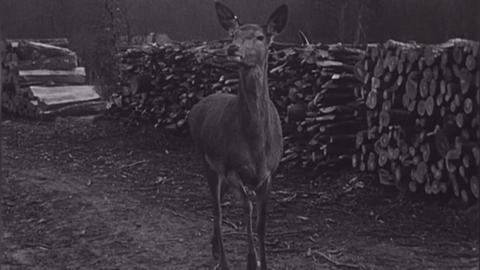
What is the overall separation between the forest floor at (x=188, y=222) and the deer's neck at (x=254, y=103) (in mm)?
1066

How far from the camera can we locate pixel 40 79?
16.0 m

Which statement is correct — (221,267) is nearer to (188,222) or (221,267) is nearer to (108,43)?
(188,222)

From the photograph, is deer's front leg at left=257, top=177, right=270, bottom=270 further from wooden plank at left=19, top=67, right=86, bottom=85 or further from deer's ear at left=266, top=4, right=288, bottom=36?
wooden plank at left=19, top=67, right=86, bottom=85

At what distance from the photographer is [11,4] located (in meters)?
13.2

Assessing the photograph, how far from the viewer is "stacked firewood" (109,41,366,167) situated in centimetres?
847

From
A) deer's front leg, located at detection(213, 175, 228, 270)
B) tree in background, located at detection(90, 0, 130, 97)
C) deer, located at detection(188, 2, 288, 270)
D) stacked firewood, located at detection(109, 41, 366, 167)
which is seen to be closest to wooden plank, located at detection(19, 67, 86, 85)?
tree in background, located at detection(90, 0, 130, 97)

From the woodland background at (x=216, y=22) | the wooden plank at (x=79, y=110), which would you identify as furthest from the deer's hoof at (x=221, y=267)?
the wooden plank at (x=79, y=110)

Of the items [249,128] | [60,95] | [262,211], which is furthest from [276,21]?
[60,95]

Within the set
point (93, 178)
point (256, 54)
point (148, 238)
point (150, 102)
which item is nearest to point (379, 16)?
point (150, 102)

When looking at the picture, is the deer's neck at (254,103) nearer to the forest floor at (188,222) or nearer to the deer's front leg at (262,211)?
the deer's front leg at (262,211)

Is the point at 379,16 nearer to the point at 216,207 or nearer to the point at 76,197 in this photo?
the point at 76,197

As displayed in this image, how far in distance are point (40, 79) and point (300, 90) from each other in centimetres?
852

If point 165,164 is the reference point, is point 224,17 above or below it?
above

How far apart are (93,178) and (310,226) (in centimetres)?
364
